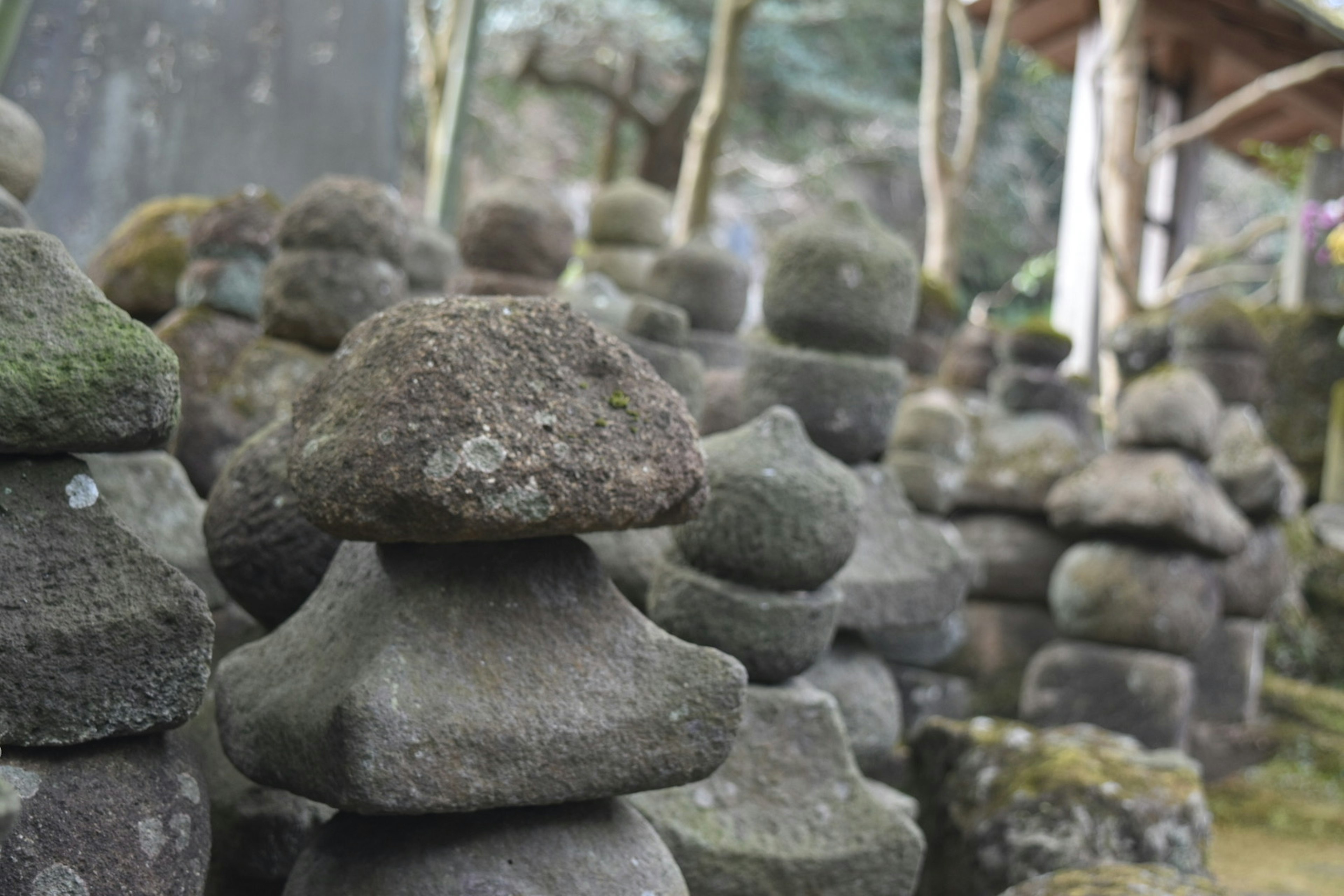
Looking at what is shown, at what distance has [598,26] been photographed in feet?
39.8

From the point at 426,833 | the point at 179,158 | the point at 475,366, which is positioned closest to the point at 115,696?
the point at 426,833

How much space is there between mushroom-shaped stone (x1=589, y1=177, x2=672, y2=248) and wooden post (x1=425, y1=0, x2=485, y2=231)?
1875mm

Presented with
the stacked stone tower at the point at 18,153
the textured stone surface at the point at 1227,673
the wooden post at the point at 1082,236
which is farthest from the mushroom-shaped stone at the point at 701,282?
the wooden post at the point at 1082,236

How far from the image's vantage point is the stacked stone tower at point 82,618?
1.58 metres

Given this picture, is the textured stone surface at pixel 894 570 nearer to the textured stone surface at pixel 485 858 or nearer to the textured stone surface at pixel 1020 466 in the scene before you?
the textured stone surface at pixel 485 858

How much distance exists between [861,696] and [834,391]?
2.43ft

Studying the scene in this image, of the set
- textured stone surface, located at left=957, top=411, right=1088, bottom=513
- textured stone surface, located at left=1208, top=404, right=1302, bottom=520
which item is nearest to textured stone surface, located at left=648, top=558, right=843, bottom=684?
textured stone surface, located at left=957, top=411, right=1088, bottom=513

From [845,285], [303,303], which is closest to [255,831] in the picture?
[303,303]

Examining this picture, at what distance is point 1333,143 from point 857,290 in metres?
7.97

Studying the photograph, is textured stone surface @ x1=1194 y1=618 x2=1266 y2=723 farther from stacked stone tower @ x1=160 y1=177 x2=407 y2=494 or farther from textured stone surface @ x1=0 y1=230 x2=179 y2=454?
textured stone surface @ x1=0 y1=230 x2=179 y2=454

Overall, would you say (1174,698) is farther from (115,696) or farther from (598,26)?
(598,26)

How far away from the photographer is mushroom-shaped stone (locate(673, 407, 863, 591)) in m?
2.48

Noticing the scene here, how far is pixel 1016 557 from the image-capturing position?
518cm

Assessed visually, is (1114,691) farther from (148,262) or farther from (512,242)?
(148,262)
